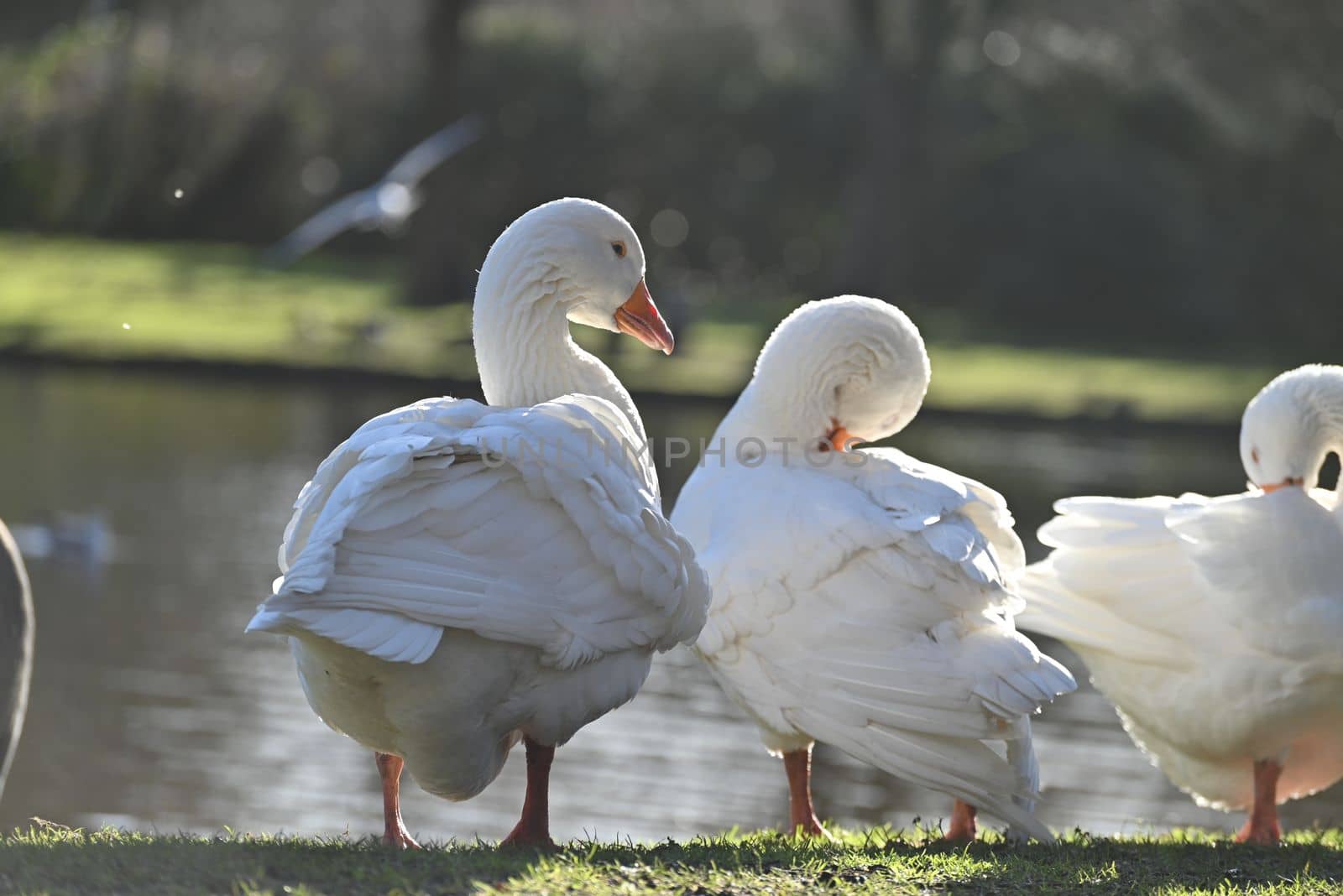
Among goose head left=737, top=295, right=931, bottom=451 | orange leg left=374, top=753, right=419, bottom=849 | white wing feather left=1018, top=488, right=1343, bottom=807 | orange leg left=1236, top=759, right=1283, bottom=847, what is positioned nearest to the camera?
orange leg left=374, top=753, right=419, bottom=849

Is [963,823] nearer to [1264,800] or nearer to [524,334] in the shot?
[1264,800]

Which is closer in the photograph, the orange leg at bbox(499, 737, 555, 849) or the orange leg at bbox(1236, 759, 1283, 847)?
the orange leg at bbox(499, 737, 555, 849)

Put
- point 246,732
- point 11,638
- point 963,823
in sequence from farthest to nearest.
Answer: point 246,732
point 963,823
point 11,638

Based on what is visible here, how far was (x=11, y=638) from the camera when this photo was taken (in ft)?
16.8

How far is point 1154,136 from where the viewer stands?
1240 inches

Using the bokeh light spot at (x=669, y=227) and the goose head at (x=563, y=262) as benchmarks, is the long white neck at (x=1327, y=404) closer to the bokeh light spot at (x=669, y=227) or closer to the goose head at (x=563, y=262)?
the goose head at (x=563, y=262)

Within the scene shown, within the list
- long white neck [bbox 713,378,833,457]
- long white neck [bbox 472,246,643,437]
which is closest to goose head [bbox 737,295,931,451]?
long white neck [bbox 713,378,833,457]

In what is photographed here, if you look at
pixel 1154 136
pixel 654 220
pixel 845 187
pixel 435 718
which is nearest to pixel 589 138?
pixel 654 220

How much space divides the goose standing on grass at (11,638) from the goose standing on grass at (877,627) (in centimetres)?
232

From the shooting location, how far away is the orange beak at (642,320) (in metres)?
6.14

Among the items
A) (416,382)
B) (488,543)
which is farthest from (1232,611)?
(416,382)

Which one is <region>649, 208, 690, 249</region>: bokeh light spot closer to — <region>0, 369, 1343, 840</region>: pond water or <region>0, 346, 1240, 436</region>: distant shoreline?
<region>0, 346, 1240, 436</region>: distant shoreline

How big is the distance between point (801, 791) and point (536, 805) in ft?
4.78

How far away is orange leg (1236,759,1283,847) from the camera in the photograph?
21.9ft
